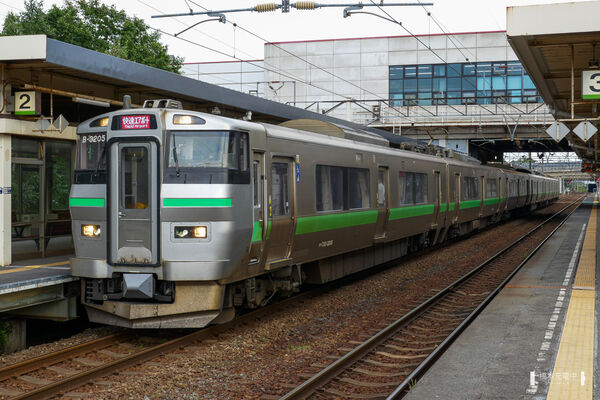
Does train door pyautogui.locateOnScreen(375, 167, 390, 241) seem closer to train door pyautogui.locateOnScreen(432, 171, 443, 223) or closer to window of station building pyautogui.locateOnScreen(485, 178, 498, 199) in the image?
train door pyautogui.locateOnScreen(432, 171, 443, 223)

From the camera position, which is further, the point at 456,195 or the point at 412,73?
the point at 412,73

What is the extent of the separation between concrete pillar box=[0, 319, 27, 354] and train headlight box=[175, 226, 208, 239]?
282 cm

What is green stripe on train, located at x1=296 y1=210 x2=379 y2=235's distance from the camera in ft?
34.2

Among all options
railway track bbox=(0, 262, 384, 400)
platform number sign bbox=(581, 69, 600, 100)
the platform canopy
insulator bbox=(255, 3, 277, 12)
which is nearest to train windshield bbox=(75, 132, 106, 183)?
railway track bbox=(0, 262, 384, 400)

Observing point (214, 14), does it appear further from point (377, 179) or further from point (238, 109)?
point (377, 179)

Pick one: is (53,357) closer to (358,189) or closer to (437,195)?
(358,189)

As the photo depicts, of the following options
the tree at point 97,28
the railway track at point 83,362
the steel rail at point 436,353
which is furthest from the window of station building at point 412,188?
the tree at point 97,28

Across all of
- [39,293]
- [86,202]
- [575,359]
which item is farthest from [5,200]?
[575,359]

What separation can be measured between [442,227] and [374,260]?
563cm

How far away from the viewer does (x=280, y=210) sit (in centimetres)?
970

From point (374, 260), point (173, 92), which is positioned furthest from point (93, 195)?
point (374, 260)

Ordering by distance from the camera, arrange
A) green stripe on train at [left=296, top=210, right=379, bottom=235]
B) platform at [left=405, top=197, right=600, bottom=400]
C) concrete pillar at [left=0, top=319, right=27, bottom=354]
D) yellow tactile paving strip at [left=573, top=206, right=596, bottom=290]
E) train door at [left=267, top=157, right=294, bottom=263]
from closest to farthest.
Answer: platform at [left=405, top=197, right=600, bottom=400] → concrete pillar at [left=0, top=319, right=27, bottom=354] → train door at [left=267, top=157, right=294, bottom=263] → green stripe on train at [left=296, top=210, right=379, bottom=235] → yellow tactile paving strip at [left=573, top=206, right=596, bottom=290]

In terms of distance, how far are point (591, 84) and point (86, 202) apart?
8565 mm

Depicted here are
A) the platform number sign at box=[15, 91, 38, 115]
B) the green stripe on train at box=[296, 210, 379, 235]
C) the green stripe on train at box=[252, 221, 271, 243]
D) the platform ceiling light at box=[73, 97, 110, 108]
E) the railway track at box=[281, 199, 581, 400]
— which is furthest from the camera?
the platform ceiling light at box=[73, 97, 110, 108]
